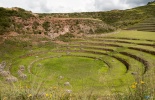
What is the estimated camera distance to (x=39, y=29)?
3903 centimetres

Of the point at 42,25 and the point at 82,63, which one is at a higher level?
the point at 42,25

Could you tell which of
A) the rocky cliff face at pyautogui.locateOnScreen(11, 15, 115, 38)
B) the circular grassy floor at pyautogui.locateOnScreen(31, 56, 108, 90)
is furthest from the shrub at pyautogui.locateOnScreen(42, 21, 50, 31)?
the circular grassy floor at pyautogui.locateOnScreen(31, 56, 108, 90)

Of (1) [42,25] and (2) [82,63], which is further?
(1) [42,25]

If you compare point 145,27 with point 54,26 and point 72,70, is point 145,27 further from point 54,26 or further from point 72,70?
point 72,70

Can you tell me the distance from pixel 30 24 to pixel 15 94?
3231 centimetres

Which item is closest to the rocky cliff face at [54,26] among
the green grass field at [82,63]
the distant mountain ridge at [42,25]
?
the distant mountain ridge at [42,25]

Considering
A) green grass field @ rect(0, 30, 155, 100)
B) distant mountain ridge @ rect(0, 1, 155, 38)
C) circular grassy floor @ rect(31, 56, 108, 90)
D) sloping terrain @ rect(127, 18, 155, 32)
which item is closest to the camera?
green grass field @ rect(0, 30, 155, 100)

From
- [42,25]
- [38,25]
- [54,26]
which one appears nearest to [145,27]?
[54,26]

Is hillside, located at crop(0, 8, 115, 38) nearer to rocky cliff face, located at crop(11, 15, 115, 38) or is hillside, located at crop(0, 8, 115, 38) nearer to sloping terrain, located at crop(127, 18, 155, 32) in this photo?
rocky cliff face, located at crop(11, 15, 115, 38)

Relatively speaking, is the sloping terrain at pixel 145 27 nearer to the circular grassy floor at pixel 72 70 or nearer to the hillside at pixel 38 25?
the hillside at pixel 38 25

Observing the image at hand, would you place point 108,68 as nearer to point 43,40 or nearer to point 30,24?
point 43,40

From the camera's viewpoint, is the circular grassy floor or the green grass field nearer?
the green grass field

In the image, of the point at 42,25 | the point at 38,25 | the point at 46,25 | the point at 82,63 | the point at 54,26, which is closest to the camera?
the point at 82,63

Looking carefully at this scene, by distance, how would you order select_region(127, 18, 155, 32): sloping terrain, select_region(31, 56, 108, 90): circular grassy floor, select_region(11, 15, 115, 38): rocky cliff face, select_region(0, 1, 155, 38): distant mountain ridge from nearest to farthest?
select_region(31, 56, 108, 90): circular grassy floor → select_region(0, 1, 155, 38): distant mountain ridge → select_region(11, 15, 115, 38): rocky cliff face → select_region(127, 18, 155, 32): sloping terrain
